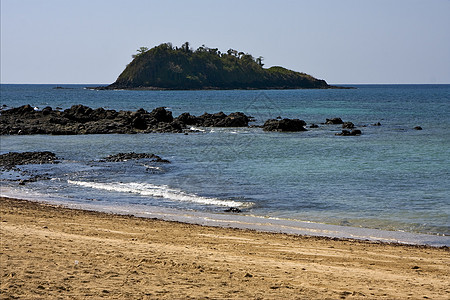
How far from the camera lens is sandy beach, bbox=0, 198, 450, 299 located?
830 centimetres

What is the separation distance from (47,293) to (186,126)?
143 ft

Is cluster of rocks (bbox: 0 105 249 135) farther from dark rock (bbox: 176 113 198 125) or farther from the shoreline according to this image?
the shoreline

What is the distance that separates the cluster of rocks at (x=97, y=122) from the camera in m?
45.9

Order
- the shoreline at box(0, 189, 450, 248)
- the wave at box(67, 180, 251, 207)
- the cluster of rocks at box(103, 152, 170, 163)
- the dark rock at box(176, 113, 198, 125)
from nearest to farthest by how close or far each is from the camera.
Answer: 1. the shoreline at box(0, 189, 450, 248)
2. the wave at box(67, 180, 251, 207)
3. the cluster of rocks at box(103, 152, 170, 163)
4. the dark rock at box(176, 113, 198, 125)

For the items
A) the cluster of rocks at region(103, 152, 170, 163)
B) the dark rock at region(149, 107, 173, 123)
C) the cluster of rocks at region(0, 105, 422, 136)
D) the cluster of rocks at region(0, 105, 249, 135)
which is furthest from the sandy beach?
the dark rock at region(149, 107, 173, 123)

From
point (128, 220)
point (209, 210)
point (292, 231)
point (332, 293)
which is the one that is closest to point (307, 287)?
point (332, 293)

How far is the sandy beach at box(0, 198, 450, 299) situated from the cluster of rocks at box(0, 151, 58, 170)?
45.1 ft

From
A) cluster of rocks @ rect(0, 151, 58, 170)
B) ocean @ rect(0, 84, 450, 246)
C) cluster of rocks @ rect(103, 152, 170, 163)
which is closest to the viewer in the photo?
ocean @ rect(0, 84, 450, 246)

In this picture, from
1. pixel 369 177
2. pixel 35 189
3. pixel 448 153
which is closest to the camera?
pixel 35 189

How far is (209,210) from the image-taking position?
17516mm

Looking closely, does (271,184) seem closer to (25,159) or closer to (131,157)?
(131,157)

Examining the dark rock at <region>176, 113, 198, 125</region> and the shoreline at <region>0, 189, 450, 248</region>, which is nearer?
the shoreline at <region>0, 189, 450, 248</region>

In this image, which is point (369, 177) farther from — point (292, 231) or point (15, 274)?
point (15, 274)

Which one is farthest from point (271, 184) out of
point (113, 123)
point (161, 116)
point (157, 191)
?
point (161, 116)
